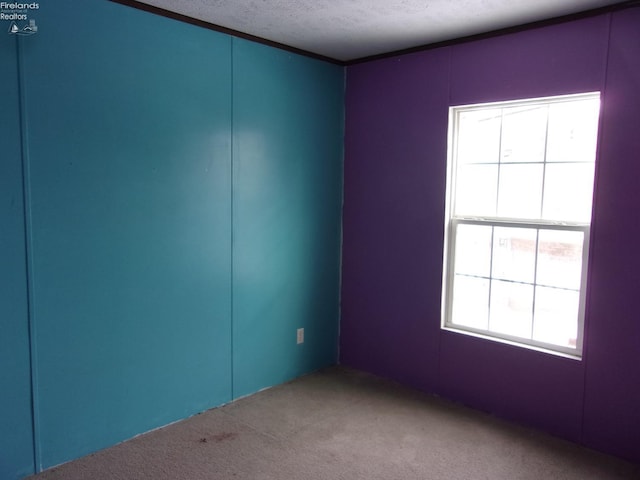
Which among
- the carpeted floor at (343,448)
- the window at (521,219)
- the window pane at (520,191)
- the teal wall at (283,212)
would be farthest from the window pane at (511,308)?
the teal wall at (283,212)

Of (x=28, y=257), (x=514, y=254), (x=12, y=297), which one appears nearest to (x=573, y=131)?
(x=514, y=254)

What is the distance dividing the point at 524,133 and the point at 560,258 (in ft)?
2.61

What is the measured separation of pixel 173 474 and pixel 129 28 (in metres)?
2.30

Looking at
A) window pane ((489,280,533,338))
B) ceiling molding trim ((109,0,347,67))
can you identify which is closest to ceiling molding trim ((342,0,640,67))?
ceiling molding trim ((109,0,347,67))

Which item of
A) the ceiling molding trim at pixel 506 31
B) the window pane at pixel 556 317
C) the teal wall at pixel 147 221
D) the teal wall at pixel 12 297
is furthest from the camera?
the window pane at pixel 556 317

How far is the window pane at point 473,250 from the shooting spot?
326 centimetres

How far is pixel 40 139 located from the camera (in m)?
2.33

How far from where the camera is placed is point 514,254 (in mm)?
3131

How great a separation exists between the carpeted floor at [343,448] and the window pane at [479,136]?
5.47 feet

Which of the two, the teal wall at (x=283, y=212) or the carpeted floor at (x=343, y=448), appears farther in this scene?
the teal wall at (x=283, y=212)

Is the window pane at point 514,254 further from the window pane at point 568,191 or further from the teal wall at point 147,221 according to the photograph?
the teal wall at point 147,221

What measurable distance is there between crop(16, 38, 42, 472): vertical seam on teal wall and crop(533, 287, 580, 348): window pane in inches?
110

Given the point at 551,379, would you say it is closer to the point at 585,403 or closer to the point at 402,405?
the point at 585,403

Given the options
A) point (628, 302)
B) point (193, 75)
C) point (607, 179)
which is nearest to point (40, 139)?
point (193, 75)
